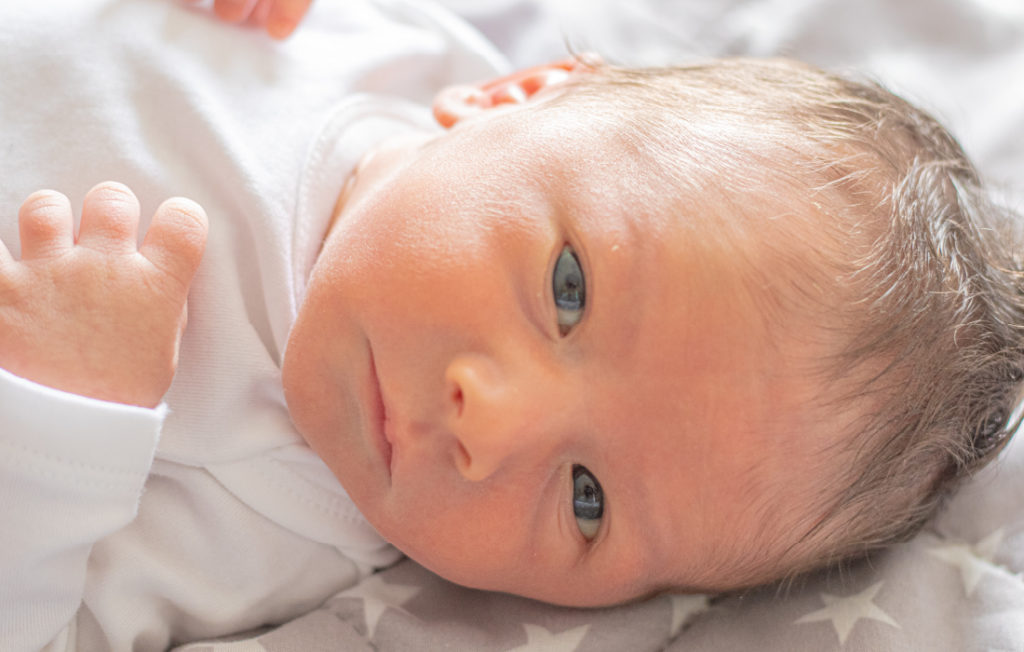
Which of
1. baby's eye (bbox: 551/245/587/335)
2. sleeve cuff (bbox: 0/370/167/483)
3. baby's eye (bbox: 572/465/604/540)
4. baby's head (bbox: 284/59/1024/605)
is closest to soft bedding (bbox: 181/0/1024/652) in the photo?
baby's head (bbox: 284/59/1024/605)

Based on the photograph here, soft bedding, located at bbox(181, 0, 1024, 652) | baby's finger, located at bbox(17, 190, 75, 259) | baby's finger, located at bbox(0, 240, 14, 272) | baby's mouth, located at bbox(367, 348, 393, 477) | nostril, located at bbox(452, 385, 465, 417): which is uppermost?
nostril, located at bbox(452, 385, 465, 417)

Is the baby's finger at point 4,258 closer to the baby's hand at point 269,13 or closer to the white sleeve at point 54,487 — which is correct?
the white sleeve at point 54,487

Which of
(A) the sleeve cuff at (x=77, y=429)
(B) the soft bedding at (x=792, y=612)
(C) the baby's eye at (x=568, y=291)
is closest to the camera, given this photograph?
(A) the sleeve cuff at (x=77, y=429)

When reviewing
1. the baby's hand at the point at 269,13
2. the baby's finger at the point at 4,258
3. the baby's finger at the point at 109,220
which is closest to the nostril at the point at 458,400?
the baby's finger at the point at 109,220

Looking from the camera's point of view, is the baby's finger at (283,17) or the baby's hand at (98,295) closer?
the baby's hand at (98,295)

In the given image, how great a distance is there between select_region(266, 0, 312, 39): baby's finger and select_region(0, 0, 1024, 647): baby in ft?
1.29

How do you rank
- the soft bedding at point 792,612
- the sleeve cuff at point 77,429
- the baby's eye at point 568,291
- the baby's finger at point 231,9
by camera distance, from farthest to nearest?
the baby's finger at point 231,9 → the soft bedding at point 792,612 → the baby's eye at point 568,291 → the sleeve cuff at point 77,429

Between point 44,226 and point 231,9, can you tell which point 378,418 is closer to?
point 44,226

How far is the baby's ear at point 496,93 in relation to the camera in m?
1.49

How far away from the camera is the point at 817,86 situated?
1378 mm

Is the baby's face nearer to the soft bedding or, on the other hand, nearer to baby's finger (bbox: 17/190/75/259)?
the soft bedding

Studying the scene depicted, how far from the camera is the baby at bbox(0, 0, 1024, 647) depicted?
3.64 feet

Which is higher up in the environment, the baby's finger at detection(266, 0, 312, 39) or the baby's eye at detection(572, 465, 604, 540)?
the baby's finger at detection(266, 0, 312, 39)

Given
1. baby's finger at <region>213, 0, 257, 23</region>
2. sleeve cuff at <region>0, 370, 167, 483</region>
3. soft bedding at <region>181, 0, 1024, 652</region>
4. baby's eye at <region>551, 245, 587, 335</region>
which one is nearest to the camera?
sleeve cuff at <region>0, 370, 167, 483</region>
